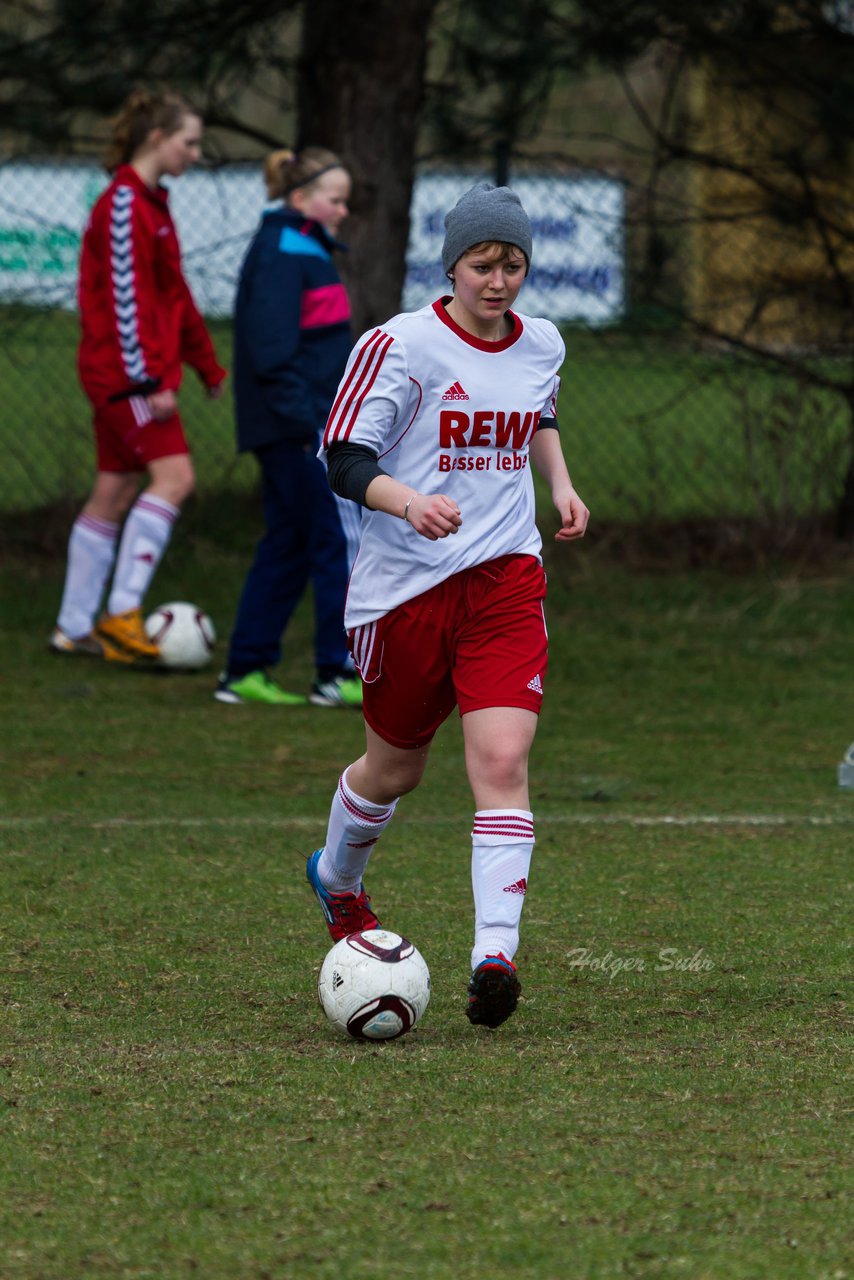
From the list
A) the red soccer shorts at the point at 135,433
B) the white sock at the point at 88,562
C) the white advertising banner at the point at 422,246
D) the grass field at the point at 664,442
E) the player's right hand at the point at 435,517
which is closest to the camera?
the player's right hand at the point at 435,517

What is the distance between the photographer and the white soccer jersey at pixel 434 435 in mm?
4066

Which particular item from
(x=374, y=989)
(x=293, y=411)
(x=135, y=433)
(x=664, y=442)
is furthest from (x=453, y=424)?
(x=664, y=442)

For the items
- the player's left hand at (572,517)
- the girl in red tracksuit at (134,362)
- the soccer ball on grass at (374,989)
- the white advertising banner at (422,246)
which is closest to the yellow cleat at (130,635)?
the girl in red tracksuit at (134,362)

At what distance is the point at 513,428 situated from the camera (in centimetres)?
417

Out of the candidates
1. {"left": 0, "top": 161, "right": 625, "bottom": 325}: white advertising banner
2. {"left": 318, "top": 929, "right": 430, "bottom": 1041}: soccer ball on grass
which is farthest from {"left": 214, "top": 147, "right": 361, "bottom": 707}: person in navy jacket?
{"left": 318, "top": 929, "right": 430, "bottom": 1041}: soccer ball on grass

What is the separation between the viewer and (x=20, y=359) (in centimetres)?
1239

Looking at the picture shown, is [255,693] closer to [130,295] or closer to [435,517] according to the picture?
[130,295]

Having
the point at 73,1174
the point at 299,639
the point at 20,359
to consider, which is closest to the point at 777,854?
the point at 73,1174

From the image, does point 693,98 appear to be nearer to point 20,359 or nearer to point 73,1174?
point 20,359

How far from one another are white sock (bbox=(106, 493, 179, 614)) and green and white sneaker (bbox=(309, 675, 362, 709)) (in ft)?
3.41

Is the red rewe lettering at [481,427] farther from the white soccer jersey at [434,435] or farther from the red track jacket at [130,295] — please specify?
the red track jacket at [130,295]

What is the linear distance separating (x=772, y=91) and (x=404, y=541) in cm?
794

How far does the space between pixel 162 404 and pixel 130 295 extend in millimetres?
467

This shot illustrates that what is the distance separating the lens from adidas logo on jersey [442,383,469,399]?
4098mm
